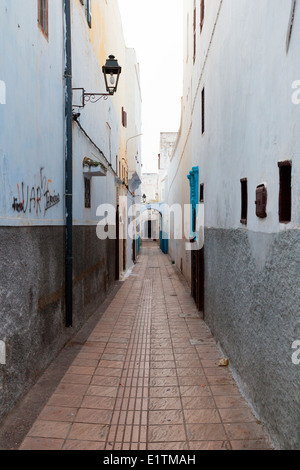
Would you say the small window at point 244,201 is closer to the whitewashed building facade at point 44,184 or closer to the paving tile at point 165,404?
the paving tile at point 165,404

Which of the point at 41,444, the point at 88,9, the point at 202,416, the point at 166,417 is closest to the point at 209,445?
the point at 202,416

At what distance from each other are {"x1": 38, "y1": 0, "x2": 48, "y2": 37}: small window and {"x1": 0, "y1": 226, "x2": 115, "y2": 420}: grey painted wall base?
2.61m

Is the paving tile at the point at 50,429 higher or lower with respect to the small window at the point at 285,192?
lower

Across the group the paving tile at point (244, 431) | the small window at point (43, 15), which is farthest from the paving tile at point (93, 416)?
the small window at point (43, 15)

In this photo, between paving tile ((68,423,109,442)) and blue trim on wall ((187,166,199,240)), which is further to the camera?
blue trim on wall ((187,166,199,240))

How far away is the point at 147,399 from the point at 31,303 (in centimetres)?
174

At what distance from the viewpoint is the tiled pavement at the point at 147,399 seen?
3629mm

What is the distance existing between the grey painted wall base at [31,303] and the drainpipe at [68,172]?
17 cm

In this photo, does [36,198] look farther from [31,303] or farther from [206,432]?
[206,432]

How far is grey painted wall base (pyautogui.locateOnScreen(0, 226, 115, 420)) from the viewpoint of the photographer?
3924 millimetres

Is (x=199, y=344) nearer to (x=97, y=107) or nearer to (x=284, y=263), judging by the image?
(x=284, y=263)

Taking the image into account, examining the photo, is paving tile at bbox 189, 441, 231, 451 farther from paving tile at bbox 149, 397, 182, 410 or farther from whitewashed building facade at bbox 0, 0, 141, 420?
whitewashed building facade at bbox 0, 0, 141, 420

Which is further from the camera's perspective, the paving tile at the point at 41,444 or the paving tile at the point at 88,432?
the paving tile at the point at 88,432

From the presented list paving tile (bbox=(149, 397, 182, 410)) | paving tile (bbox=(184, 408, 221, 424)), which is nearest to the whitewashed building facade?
paving tile (bbox=(149, 397, 182, 410))
